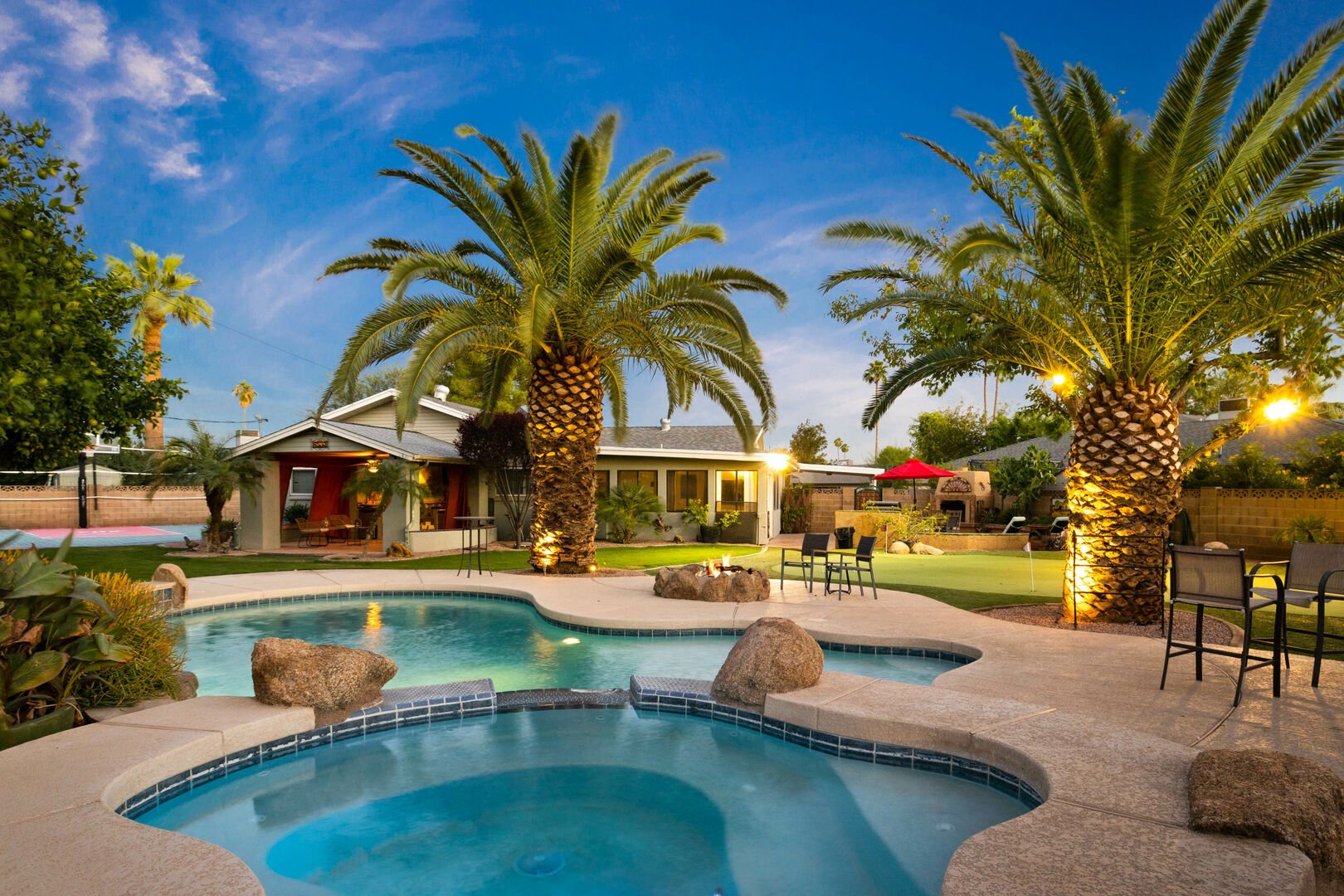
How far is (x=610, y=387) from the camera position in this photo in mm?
17531

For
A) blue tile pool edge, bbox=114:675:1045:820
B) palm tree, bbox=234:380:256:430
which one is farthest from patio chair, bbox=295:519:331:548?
palm tree, bbox=234:380:256:430

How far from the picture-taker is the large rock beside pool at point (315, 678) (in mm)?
5668

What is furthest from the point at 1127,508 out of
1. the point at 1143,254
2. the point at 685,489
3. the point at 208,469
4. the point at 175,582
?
the point at 208,469

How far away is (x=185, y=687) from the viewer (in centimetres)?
626

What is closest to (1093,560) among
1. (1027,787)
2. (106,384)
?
(1027,787)

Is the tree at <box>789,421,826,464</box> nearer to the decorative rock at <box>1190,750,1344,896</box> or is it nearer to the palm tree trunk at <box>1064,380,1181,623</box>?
the palm tree trunk at <box>1064,380,1181,623</box>

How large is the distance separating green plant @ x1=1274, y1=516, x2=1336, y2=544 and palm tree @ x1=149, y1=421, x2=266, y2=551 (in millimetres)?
25316

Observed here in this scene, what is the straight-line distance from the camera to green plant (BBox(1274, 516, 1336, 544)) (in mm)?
16453

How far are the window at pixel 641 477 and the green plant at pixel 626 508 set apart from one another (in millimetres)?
899

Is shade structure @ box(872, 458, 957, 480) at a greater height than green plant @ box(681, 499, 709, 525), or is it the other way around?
shade structure @ box(872, 458, 957, 480)

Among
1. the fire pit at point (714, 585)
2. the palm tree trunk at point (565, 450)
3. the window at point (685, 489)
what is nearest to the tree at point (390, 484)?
the palm tree trunk at point (565, 450)

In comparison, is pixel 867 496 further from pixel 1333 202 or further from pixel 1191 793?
pixel 1191 793

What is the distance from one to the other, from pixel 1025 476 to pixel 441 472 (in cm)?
1984

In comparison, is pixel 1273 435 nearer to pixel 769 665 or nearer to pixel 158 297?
pixel 769 665
